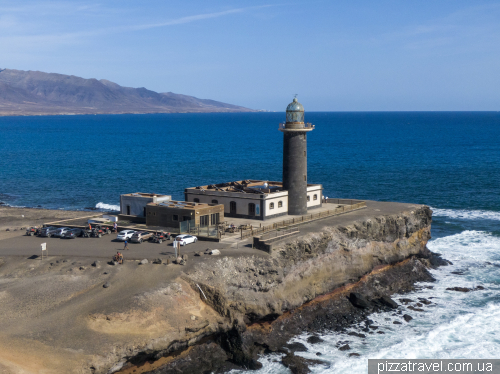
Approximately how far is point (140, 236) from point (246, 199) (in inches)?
453

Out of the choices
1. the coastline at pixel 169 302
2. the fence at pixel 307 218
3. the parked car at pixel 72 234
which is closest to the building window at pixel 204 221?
the fence at pixel 307 218

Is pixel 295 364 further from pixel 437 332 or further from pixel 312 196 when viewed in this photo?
pixel 312 196

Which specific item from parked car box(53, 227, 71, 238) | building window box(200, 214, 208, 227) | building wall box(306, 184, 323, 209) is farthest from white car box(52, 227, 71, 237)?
building wall box(306, 184, 323, 209)

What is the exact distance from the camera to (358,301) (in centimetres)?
4350

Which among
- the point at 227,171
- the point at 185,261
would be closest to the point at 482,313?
the point at 185,261

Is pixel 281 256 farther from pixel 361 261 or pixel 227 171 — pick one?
pixel 227 171

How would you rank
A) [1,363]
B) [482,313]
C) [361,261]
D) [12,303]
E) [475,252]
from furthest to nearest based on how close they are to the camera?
1. [475,252]
2. [361,261]
3. [482,313]
4. [12,303]
5. [1,363]

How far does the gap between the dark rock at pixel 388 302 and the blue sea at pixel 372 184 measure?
75.4 inches

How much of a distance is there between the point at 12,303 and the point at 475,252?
45210mm

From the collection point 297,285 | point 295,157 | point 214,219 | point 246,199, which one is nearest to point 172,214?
point 214,219

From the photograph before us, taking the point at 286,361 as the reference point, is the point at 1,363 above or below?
above

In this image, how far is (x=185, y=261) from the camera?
3875cm

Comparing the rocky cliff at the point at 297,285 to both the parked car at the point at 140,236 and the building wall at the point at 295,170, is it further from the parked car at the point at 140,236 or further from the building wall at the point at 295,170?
the parked car at the point at 140,236

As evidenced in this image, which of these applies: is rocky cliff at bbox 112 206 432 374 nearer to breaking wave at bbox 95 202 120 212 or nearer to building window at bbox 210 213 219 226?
building window at bbox 210 213 219 226
